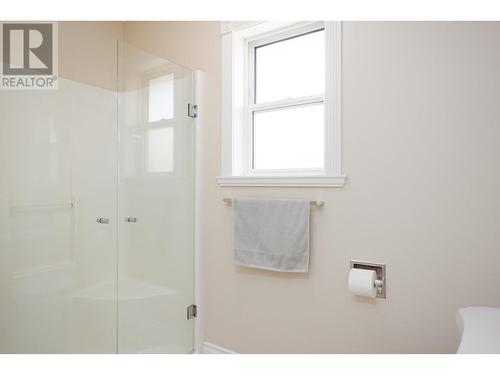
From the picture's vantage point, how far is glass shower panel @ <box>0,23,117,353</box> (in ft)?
5.24

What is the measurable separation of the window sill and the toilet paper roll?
0.42 metres

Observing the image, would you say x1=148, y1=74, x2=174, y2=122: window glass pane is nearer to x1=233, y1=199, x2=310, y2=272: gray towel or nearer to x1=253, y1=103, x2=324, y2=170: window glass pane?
x1=253, y1=103, x2=324, y2=170: window glass pane

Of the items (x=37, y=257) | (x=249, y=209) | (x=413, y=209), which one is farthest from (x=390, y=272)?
(x=37, y=257)

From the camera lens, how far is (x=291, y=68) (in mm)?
1924

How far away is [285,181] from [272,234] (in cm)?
29

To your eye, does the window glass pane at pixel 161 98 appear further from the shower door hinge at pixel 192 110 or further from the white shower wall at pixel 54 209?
the white shower wall at pixel 54 209

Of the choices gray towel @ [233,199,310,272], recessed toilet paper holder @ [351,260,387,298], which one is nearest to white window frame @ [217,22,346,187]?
gray towel @ [233,199,310,272]

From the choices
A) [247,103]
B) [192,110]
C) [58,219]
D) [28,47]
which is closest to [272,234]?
[247,103]

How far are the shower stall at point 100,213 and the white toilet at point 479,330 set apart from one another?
1.48 meters

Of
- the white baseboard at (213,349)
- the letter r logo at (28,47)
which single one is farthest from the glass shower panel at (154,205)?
the letter r logo at (28,47)

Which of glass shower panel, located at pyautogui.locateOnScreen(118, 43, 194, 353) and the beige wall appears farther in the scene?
glass shower panel, located at pyautogui.locateOnScreen(118, 43, 194, 353)

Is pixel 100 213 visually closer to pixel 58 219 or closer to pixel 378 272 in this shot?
pixel 58 219

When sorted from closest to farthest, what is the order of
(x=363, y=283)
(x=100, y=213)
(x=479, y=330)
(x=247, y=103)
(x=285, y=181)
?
(x=479, y=330) → (x=363, y=283) → (x=285, y=181) → (x=100, y=213) → (x=247, y=103)
